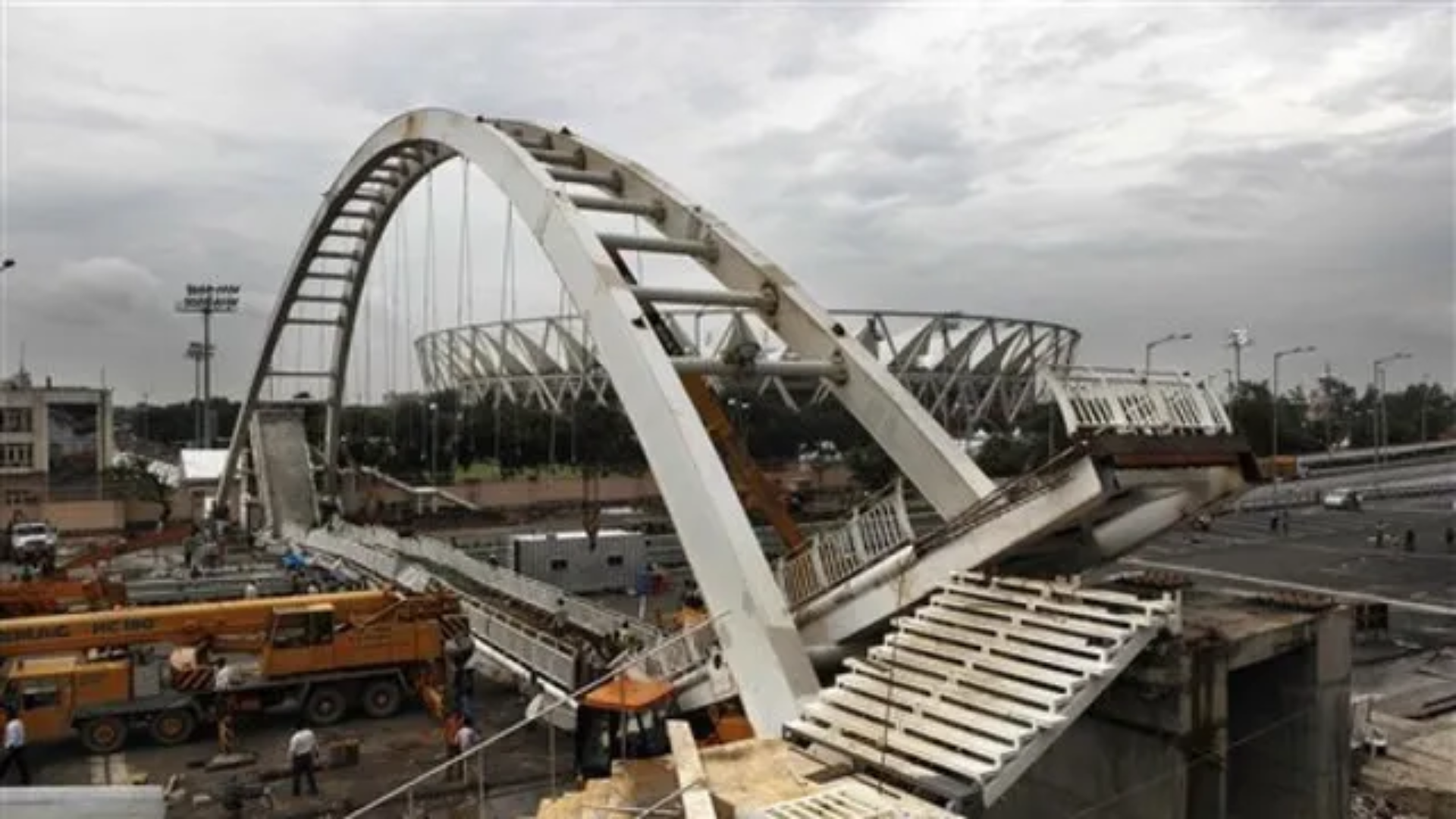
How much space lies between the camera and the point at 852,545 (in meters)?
13.0

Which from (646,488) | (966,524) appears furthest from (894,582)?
(646,488)

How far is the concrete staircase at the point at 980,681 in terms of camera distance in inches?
355

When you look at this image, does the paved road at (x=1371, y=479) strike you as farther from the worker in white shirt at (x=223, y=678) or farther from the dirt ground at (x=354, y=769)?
the worker in white shirt at (x=223, y=678)

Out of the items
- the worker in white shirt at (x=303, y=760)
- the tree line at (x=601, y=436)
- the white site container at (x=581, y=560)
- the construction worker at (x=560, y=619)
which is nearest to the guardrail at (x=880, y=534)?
the worker in white shirt at (x=303, y=760)

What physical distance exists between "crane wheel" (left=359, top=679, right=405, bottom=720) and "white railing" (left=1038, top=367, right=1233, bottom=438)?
13442 millimetres

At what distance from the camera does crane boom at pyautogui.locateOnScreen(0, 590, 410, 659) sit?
17.4 meters

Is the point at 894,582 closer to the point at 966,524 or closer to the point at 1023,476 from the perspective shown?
the point at 966,524

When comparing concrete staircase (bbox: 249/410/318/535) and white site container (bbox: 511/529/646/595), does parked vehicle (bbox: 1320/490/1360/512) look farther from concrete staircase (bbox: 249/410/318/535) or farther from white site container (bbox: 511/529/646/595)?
concrete staircase (bbox: 249/410/318/535)

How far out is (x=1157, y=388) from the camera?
1135 cm

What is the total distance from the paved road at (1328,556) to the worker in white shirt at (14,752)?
25.0 meters

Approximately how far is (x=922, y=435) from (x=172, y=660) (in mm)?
13321

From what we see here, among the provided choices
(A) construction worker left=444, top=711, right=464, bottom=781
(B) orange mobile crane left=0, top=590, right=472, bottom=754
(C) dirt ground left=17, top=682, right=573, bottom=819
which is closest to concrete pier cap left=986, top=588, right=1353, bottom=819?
A: (C) dirt ground left=17, top=682, right=573, bottom=819

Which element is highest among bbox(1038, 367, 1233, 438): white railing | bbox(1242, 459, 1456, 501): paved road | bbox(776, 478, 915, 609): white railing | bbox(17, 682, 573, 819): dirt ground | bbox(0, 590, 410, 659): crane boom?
bbox(1038, 367, 1233, 438): white railing

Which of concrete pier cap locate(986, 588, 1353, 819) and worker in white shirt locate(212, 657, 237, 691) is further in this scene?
worker in white shirt locate(212, 657, 237, 691)
